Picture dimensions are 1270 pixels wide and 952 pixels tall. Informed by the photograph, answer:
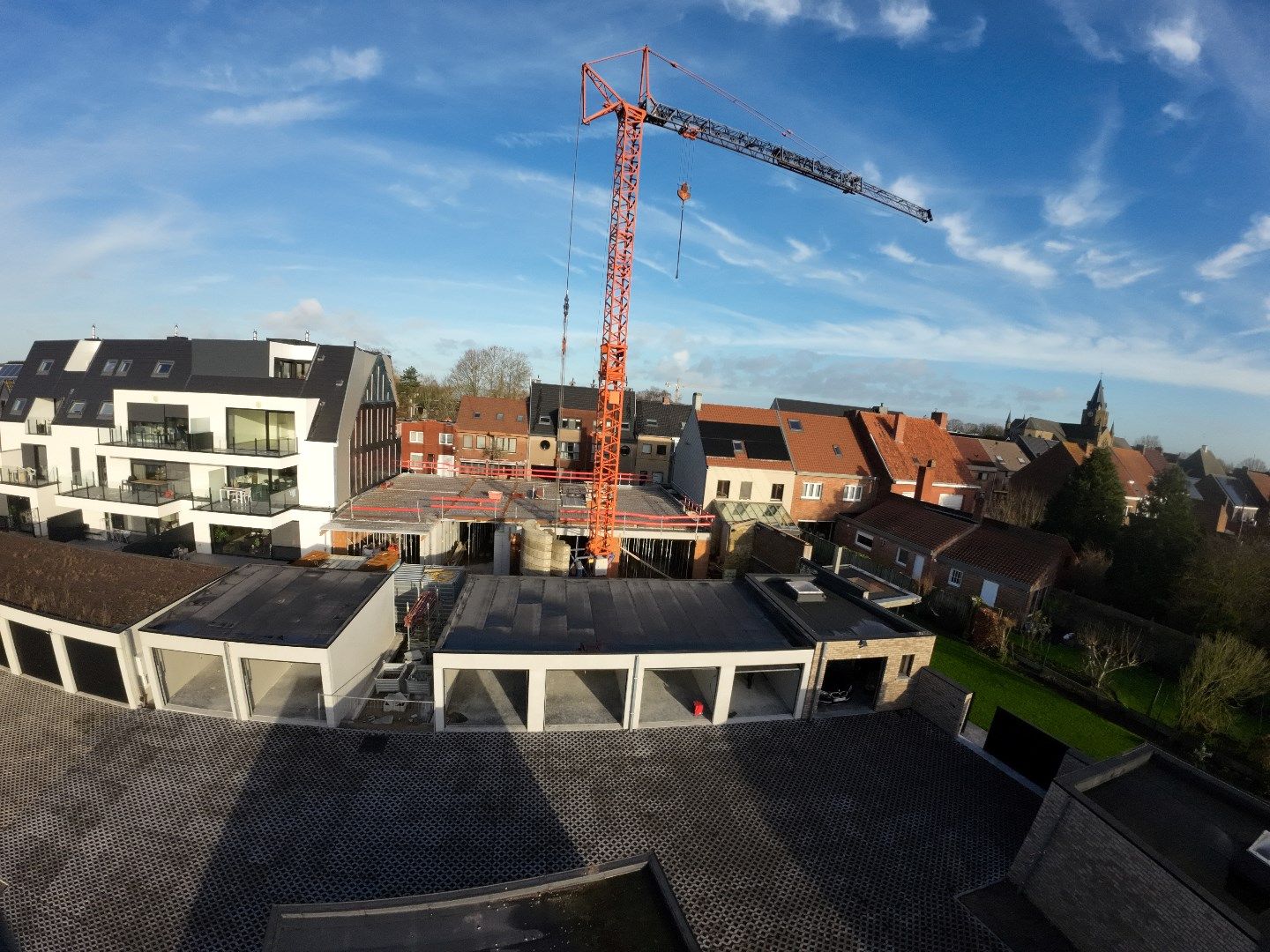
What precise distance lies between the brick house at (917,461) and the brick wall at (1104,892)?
26099 mm

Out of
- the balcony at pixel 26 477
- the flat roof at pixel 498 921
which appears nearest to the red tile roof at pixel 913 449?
the flat roof at pixel 498 921

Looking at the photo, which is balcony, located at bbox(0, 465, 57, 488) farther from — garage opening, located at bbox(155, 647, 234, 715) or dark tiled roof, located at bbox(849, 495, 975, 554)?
dark tiled roof, located at bbox(849, 495, 975, 554)

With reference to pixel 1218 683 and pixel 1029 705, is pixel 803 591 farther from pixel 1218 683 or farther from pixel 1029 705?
pixel 1218 683

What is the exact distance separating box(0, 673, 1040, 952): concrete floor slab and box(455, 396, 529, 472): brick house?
32694 mm

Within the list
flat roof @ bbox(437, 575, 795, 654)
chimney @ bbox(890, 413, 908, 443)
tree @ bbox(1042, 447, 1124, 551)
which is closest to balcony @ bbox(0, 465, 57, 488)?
flat roof @ bbox(437, 575, 795, 654)

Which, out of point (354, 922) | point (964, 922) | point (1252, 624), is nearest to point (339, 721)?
point (354, 922)

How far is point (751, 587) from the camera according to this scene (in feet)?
61.4

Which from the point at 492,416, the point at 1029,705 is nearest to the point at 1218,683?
the point at 1029,705

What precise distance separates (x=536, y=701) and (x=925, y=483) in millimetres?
29247

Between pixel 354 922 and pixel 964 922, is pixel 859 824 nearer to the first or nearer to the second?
pixel 964 922

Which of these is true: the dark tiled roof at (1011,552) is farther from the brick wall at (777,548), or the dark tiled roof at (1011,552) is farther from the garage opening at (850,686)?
the garage opening at (850,686)

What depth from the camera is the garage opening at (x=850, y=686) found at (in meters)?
15.6

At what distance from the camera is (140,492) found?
2359 cm

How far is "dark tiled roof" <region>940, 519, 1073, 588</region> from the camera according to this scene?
76.9 ft
